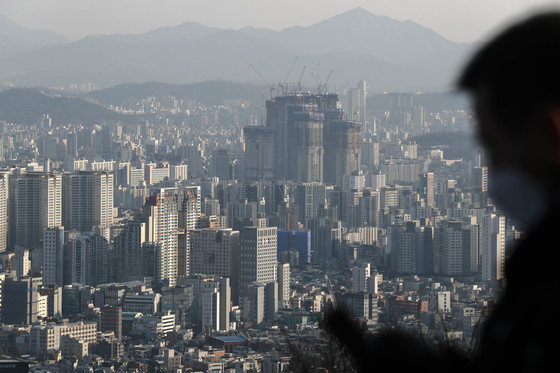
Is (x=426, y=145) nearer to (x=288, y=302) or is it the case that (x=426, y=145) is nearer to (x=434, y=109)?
(x=434, y=109)

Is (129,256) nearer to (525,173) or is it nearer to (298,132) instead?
(298,132)

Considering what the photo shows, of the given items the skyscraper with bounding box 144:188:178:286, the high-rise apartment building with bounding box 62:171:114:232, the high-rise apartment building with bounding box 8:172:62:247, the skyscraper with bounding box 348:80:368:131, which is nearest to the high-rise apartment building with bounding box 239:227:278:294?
the skyscraper with bounding box 144:188:178:286

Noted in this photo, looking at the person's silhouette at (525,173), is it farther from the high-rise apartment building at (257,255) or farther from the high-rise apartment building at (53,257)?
the high-rise apartment building at (53,257)

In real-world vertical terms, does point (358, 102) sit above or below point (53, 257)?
above

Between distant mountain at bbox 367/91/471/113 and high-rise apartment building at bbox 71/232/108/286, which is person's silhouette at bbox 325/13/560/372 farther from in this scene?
distant mountain at bbox 367/91/471/113

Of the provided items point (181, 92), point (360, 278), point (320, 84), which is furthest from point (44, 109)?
point (360, 278)

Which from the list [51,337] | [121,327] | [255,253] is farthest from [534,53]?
[255,253]
